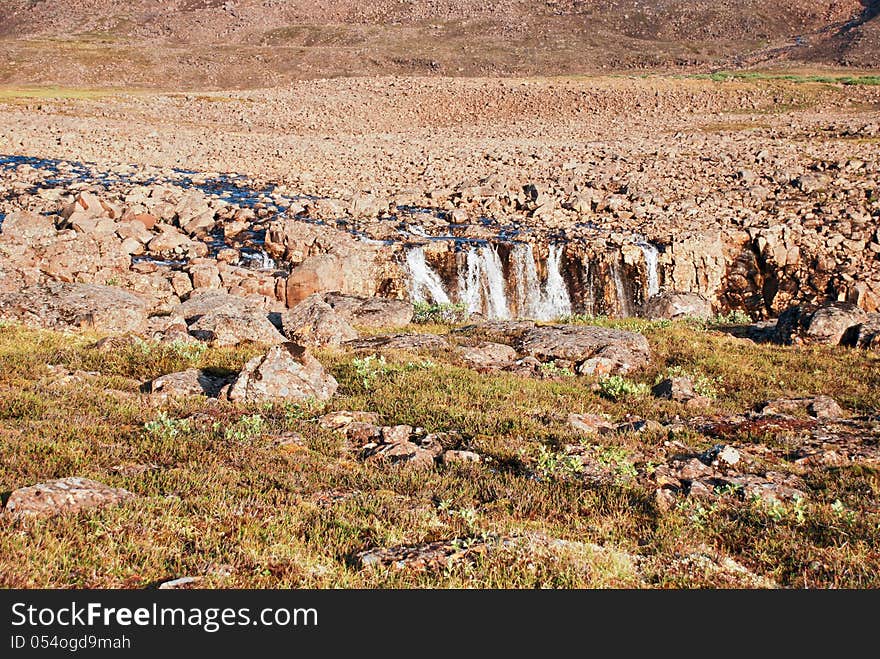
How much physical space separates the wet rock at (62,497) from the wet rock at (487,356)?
7844mm

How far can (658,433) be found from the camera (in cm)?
948

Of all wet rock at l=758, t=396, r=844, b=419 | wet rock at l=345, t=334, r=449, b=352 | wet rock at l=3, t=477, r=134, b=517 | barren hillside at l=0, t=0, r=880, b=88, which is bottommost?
wet rock at l=758, t=396, r=844, b=419

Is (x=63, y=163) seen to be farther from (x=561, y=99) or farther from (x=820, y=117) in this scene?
(x=820, y=117)

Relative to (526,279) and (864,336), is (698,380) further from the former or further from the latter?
(526,279)

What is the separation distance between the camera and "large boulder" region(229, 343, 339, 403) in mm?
9992

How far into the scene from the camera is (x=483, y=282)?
23.9 metres

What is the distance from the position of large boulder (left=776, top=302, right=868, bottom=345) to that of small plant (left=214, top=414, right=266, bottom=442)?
13.0m

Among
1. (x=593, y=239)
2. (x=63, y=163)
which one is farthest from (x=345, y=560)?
(x=63, y=163)

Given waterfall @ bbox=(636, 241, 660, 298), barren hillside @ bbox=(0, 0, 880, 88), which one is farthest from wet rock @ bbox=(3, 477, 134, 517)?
barren hillside @ bbox=(0, 0, 880, 88)

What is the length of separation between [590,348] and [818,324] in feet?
20.2

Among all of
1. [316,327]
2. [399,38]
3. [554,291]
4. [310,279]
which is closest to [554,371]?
[316,327]

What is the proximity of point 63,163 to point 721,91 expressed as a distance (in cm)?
5275

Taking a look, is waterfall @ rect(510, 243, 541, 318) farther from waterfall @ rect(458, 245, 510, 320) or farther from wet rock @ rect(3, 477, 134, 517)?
wet rock @ rect(3, 477, 134, 517)

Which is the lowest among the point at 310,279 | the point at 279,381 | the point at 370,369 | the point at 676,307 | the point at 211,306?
the point at 676,307
